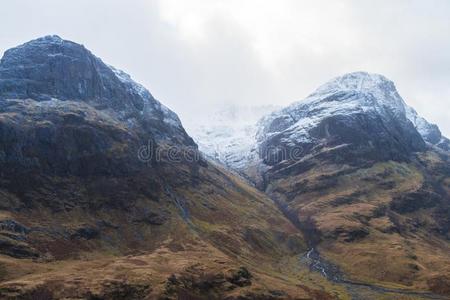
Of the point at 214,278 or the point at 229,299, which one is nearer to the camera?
the point at 229,299

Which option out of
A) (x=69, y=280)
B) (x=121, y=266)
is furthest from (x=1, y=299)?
(x=121, y=266)

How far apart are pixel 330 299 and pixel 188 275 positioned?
5564 cm

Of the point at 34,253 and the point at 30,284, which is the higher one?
the point at 34,253

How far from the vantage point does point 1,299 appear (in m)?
141

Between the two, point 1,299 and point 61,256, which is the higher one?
point 61,256

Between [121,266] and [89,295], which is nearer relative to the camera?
[89,295]

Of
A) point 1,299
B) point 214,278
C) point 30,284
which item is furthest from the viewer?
point 214,278

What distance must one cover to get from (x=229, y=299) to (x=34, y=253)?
3052 inches

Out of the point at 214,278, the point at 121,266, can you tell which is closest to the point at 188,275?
the point at 214,278

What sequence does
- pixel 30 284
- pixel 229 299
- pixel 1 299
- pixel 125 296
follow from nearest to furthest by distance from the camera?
pixel 1 299, pixel 30 284, pixel 125 296, pixel 229 299

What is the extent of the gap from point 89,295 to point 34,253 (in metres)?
48.6

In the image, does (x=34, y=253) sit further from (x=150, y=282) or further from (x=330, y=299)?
(x=330, y=299)

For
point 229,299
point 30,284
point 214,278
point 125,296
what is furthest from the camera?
point 214,278

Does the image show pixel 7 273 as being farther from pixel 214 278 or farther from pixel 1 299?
pixel 214 278
